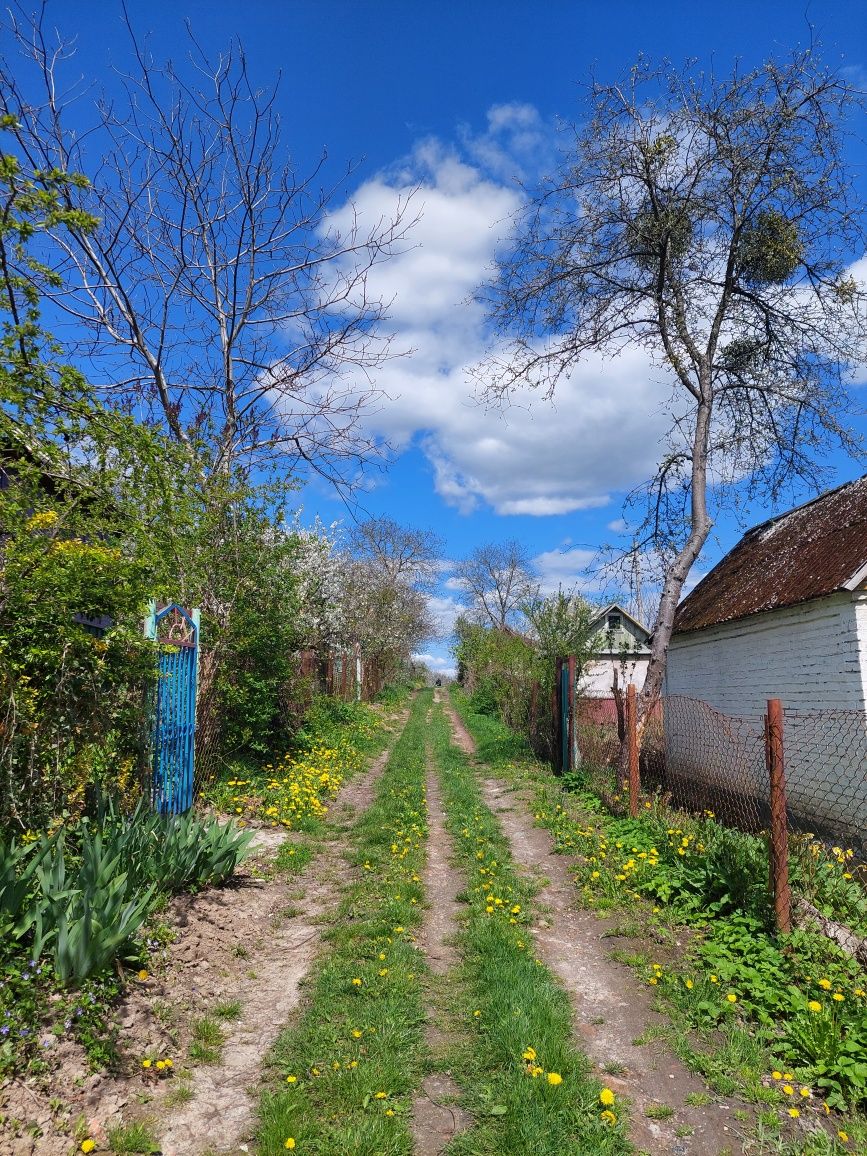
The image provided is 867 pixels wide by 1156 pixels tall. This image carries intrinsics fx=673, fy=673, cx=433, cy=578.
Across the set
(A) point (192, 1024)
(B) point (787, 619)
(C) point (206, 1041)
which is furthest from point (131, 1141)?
(B) point (787, 619)

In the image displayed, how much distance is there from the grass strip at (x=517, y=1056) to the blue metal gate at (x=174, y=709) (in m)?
3.26

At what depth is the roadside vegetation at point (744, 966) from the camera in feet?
10.3

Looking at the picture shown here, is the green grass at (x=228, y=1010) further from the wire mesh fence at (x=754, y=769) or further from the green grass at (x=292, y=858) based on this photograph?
the wire mesh fence at (x=754, y=769)

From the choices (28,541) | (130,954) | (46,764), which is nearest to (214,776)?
(46,764)

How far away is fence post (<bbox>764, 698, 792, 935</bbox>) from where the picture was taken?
14.8ft

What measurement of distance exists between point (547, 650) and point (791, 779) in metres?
5.79

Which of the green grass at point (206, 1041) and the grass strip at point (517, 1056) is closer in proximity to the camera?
the grass strip at point (517, 1056)

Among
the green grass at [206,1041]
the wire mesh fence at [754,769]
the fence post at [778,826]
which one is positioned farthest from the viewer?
the wire mesh fence at [754,769]

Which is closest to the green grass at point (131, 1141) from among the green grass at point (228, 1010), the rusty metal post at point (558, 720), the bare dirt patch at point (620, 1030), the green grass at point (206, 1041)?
the green grass at point (206, 1041)

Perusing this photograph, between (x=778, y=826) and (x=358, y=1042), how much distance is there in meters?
3.04

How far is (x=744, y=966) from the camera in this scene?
429 cm

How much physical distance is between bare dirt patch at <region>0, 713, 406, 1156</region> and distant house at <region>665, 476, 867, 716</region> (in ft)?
20.7

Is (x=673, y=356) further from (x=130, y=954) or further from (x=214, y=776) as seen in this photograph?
(x=130, y=954)

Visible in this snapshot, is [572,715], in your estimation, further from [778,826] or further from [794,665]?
[778,826]
